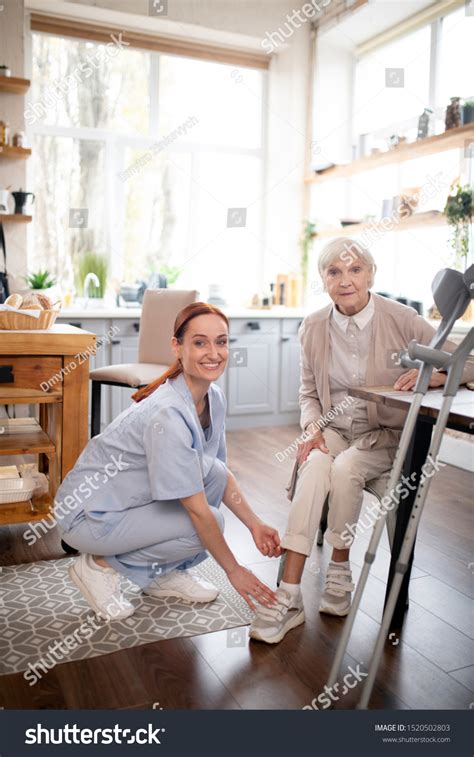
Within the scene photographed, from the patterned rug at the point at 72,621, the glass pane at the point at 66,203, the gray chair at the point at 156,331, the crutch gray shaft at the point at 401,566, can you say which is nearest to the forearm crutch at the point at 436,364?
the crutch gray shaft at the point at 401,566

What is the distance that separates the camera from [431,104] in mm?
4477

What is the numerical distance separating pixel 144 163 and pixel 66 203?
2.19 ft

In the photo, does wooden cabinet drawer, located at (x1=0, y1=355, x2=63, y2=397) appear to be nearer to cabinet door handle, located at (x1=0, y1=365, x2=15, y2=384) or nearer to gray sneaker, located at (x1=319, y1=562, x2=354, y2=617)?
cabinet door handle, located at (x1=0, y1=365, x2=15, y2=384)

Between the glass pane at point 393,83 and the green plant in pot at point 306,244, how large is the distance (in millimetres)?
787

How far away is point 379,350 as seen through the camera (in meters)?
2.19

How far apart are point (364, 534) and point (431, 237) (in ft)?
7.98

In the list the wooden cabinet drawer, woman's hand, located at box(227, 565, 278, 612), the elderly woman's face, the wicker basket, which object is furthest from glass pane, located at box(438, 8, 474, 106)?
woman's hand, located at box(227, 565, 278, 612)

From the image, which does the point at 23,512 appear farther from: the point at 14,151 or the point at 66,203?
the point at 66,203

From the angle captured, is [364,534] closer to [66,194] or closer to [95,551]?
[95,551]

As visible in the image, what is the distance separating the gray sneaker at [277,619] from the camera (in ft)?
6.10

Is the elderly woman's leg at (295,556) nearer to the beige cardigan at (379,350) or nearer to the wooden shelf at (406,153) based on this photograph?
the beige cardigan at (379,350)

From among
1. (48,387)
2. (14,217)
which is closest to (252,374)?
(14,217)

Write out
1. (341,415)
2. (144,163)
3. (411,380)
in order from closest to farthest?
(411,380) < (341,415) < (144,163)

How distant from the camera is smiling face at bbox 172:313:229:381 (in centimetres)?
190
